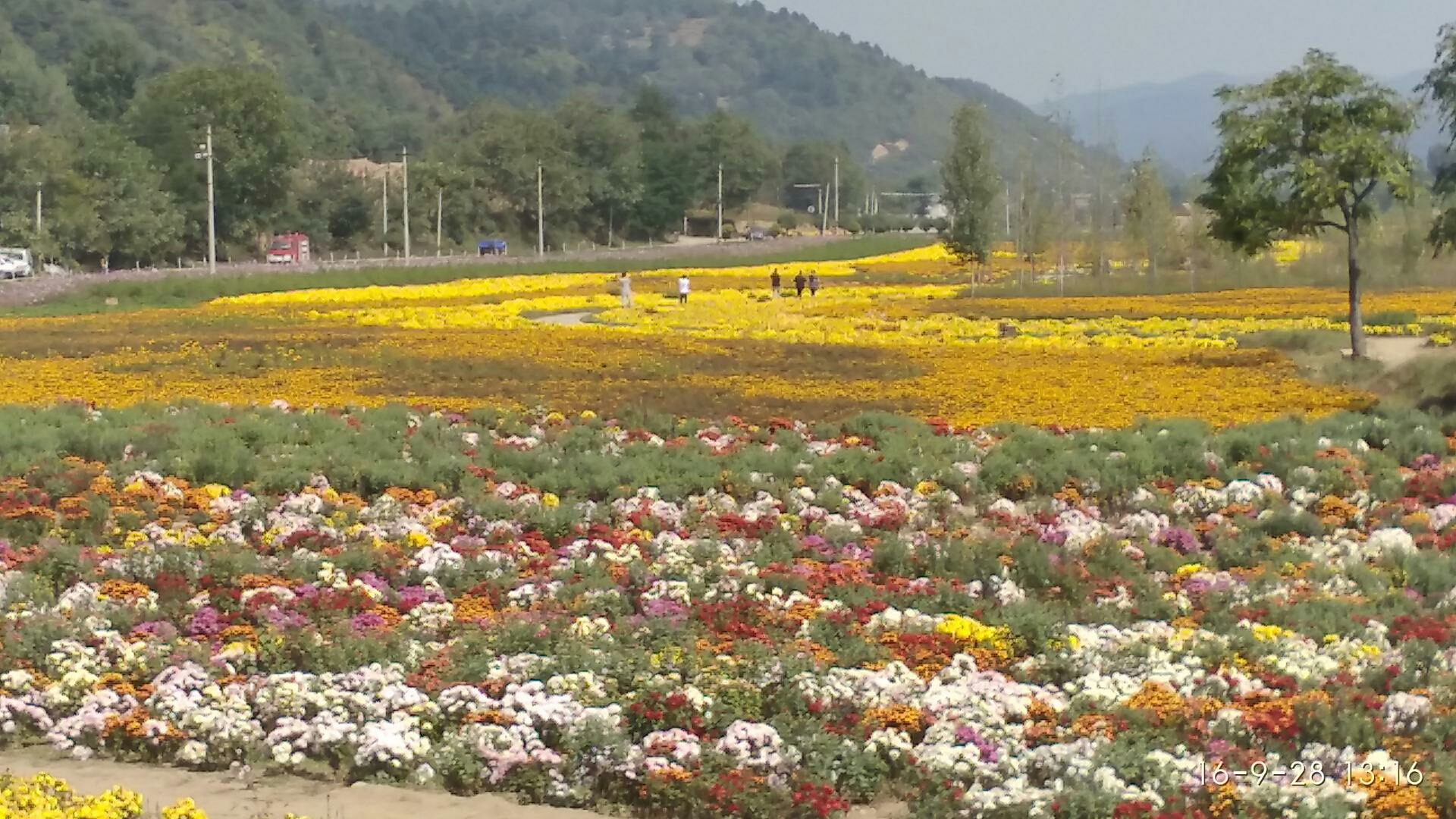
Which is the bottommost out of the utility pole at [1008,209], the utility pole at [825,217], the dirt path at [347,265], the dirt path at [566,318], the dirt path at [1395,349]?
the dirt path at [1395,349]

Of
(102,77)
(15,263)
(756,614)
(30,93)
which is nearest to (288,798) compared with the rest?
(756,614)

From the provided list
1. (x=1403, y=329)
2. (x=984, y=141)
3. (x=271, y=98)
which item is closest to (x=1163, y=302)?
(x=1403, y=329)

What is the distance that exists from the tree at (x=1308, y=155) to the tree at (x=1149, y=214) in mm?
30625

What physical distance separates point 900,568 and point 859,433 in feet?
21.0

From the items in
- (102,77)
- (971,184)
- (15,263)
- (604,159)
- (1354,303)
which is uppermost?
(102,77)

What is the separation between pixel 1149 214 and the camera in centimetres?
6197

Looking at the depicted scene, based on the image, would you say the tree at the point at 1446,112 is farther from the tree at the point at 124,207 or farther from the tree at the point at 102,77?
the tree at the point at 102,77

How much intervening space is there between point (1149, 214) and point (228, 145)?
51.3m

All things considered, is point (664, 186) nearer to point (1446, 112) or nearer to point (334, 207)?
point (334, 207)

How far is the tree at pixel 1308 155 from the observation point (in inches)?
1107

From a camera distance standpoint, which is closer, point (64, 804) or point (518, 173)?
point (64, 804)

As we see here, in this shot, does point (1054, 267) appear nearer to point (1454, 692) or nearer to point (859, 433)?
point (859, 433)

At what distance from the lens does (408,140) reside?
160 metres

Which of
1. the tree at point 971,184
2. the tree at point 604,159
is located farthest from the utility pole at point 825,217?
the tree at point 971,184
